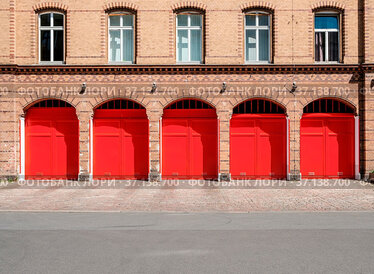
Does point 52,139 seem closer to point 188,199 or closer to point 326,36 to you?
point 188,199

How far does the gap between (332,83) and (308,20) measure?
9.54 feet

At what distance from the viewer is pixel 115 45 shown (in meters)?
17.6

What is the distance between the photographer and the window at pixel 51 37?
57.2 ft

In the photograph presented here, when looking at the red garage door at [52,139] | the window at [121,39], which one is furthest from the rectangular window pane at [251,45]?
the red garage door at [52,139]

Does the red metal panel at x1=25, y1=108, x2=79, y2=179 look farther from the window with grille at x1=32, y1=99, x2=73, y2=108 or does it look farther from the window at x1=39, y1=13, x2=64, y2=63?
the window at x1=39, y1=13, x2=64, y2=63

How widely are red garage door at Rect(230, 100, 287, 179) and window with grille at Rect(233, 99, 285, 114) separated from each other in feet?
0.14

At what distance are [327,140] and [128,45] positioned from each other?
970 centimetres

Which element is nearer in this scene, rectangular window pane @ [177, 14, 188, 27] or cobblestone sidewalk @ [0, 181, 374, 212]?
cobblestone sidewalk @ [0, 181, 374, 212]

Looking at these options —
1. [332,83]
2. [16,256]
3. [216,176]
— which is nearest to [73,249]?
[16,256]

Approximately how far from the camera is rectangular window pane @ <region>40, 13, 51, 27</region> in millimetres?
17438

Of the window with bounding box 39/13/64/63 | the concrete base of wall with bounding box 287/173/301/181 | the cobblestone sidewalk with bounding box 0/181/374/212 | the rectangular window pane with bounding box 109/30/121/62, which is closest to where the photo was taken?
the cobblestone sidewalk with bounding box 0/181/374/212

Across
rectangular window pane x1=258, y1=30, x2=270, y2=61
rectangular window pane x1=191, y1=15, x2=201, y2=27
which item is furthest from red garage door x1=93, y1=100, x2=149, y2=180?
rectangular window pane x1=258, y1=30, x2=270, y2=61

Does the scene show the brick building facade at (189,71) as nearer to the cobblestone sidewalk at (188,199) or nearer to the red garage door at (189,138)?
the red garage door at (189,138)

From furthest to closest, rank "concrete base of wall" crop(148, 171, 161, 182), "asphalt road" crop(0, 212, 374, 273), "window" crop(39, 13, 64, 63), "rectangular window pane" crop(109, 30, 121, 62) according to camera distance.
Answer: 1. "rectangular window pane" crop(109, 30, 121, 62)
2. "window" crop(39, 13, 64, 63)
3. "concrete base of wall" crop(148, 171, 161, 182)
4. "asphalt road" crop(0, 212, 374, 273)
